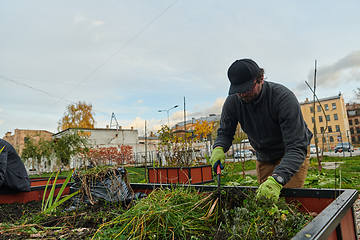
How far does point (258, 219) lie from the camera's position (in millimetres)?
1013

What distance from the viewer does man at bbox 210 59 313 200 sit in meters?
1.64

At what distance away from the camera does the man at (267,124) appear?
164cm

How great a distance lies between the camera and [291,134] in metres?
1.72

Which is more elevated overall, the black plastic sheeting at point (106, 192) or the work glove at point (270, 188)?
the work glove at point (270, 188)

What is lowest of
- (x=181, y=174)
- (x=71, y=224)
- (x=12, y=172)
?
(x=181, y=174)

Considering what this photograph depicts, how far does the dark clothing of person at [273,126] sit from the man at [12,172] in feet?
7.73

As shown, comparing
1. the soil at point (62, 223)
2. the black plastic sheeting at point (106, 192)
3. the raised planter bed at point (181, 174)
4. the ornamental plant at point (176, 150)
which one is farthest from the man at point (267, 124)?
the ornamental plant at point (176, 150)

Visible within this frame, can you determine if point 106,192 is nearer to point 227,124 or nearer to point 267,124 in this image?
point 227,124

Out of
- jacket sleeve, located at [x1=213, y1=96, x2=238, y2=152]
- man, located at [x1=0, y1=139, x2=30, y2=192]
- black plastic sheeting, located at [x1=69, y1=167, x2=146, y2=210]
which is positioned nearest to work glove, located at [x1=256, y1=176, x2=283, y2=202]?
jacket sleeve, located at [x1=213, y1=96, x2=238, y2=152]

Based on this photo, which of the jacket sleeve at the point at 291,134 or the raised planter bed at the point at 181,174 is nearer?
the jacket sleeve at the point at 291,134

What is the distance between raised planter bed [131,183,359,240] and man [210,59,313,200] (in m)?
0.15

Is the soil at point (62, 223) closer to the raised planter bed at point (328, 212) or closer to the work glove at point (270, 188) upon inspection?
the raised planter bed at point (328, 212)

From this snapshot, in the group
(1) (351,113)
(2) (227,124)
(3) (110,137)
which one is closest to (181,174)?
(2) (227,124)

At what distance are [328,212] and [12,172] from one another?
3200mm
